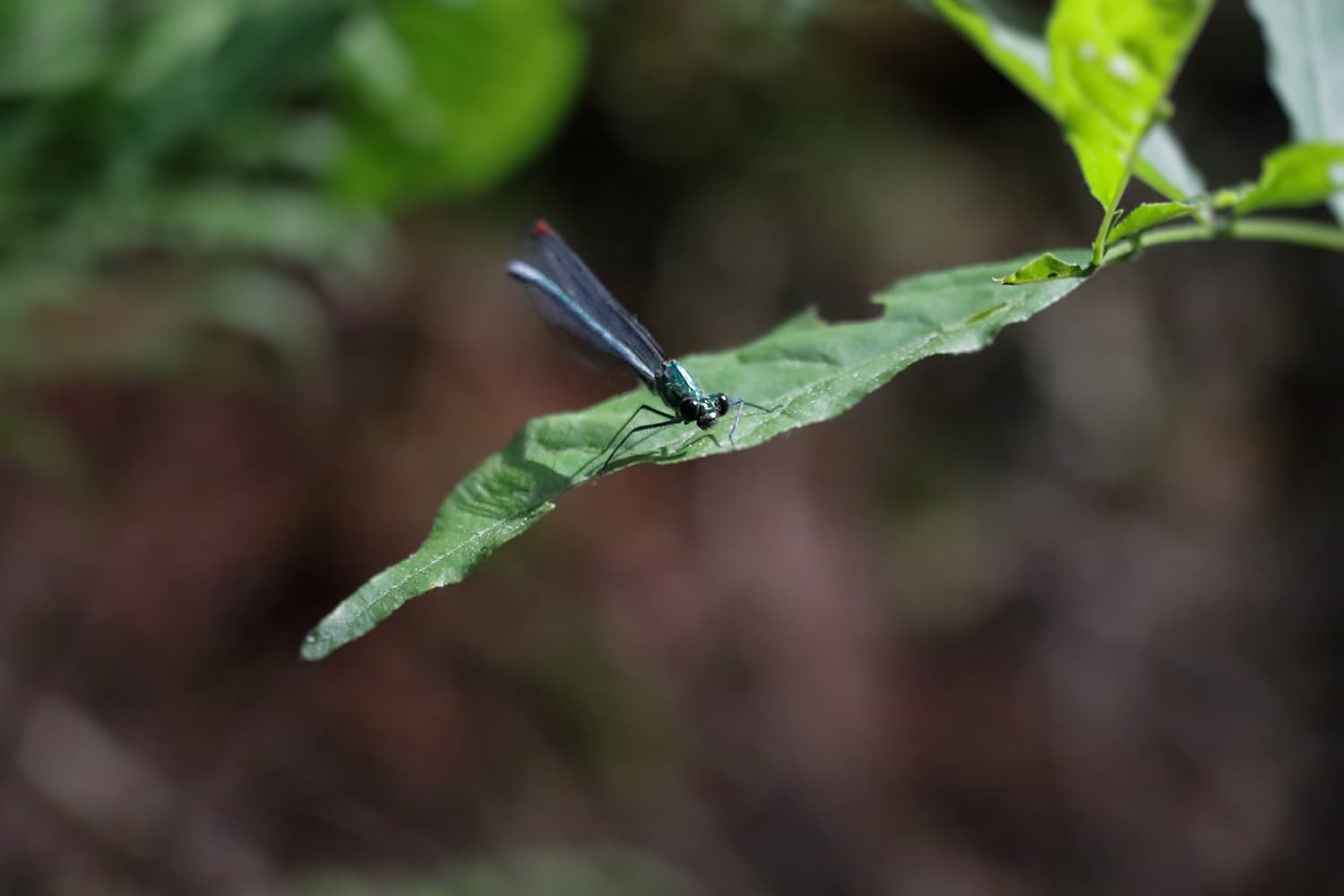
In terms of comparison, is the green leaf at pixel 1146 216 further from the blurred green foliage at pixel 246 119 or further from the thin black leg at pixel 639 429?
the blurred green foliage at pixel 246 119

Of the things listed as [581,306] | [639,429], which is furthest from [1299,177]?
[581,306]

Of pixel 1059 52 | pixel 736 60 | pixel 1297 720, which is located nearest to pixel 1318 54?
pixel 1059 52

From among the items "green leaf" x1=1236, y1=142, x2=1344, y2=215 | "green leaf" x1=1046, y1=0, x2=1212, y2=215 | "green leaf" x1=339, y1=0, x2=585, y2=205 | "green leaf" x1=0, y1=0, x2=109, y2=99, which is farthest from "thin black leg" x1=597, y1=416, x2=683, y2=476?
"green leaf" x1=0, y1=0, x2=109, y2=99

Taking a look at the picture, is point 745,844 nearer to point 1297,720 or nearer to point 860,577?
point 860,577

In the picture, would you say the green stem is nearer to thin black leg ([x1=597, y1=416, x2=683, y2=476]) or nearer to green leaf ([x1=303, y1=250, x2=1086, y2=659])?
green leaf ([x1=303, y1=250, x2=1086, y2=659])

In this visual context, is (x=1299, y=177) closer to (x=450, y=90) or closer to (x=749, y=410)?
(x=749, y=410)

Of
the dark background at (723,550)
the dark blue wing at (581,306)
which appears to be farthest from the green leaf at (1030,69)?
Result: the dark background at (723,550)
